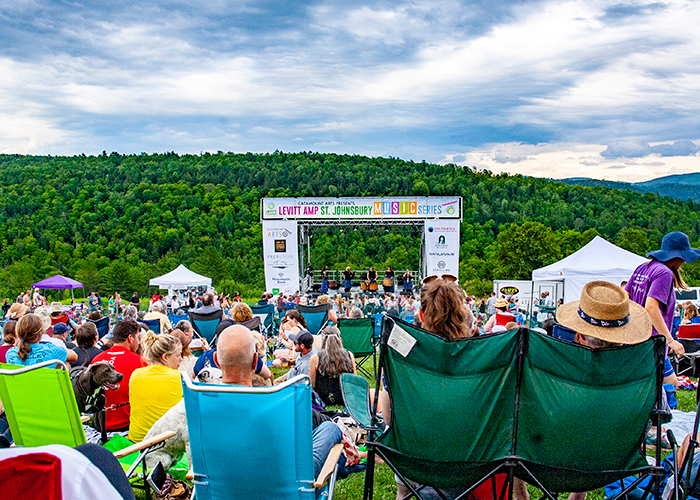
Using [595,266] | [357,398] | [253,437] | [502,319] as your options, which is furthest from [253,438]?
[595,266]

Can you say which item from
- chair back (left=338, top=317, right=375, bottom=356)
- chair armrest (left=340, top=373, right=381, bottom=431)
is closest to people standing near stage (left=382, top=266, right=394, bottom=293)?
chair back (left=338, top=317, right=375, bottom=356)

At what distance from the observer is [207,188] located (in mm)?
50469

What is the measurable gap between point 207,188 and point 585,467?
51263 millimetres

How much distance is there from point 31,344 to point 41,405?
5.15 ft

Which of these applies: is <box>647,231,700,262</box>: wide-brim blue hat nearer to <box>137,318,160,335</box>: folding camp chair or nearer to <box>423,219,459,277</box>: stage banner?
<box>137,318,160,335</box>: folding camp chair

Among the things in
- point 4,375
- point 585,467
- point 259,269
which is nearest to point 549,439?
point 585,467

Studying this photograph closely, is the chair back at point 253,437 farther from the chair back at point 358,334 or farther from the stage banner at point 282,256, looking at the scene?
the stage banner at point 282,256

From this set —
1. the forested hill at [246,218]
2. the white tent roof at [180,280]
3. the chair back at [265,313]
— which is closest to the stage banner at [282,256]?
the white tent roof at [180,280]

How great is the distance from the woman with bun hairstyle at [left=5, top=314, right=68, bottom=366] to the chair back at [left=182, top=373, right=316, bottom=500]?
7.26 feet

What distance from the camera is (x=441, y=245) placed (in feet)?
58.6

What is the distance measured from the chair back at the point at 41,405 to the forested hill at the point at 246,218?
106 feet

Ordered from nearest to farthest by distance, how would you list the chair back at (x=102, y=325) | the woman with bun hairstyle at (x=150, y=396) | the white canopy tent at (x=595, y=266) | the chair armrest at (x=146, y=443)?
the chair armrest at (x=146, y=443) → the woman with bun hairstyle at (x=150, y=396) → the chair back at (x=102, y=325) → the white canopy tent at (x=595, y=266)

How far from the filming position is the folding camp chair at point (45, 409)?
7.77 ft

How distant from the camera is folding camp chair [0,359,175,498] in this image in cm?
237
